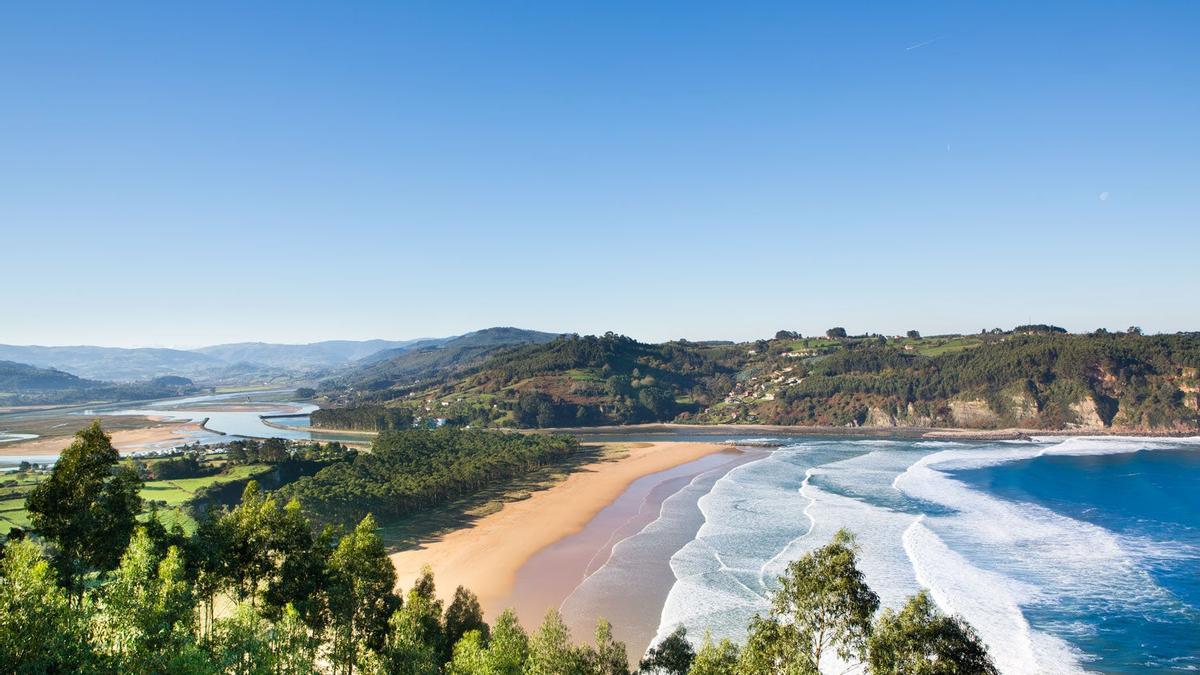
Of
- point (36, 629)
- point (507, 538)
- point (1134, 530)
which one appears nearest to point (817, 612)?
point (36, 629)

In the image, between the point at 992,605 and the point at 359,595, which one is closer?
the point at 359,595

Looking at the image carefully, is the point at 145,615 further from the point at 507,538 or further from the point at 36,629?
the point at 507,538

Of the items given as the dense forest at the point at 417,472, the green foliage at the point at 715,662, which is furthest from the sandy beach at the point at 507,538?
the green foliage at the point at 715,662

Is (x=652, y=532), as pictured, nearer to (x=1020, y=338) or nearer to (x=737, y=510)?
(x=737, y=510)

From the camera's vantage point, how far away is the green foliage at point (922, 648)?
1495 cm

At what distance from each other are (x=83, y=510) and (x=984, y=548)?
61.6 m

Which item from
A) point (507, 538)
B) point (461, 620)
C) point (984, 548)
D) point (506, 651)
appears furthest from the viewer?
point (507, 538)

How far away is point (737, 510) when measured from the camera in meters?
71.1

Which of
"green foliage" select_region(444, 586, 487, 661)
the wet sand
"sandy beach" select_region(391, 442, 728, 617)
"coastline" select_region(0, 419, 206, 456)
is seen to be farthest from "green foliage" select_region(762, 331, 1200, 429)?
"coastline" select_region(0, 419, 206, 456)

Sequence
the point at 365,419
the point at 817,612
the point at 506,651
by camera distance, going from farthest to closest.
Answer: the point at 365,419
the point at 506,651
the point at 817,612

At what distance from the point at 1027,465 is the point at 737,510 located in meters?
57.9

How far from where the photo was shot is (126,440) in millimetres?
155375

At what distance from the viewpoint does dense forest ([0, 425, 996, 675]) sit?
15.6 metres

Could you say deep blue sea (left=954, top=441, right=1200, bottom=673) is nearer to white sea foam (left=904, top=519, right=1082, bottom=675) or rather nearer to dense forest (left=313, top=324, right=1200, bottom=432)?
white sea foam (left=904, top=519, right=1082, bottom=675)
